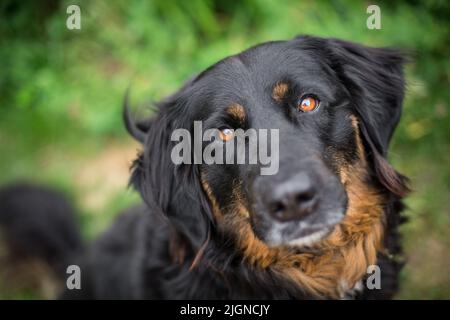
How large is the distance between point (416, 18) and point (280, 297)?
307 cm

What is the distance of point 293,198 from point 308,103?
60 centimetres

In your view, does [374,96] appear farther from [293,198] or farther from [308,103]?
[293,198]

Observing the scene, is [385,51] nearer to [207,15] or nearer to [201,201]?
[201,201]

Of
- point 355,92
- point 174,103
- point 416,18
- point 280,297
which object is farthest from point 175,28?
point 280,297

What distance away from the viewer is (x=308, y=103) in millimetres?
2713

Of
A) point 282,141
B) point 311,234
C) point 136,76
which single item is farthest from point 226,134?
point 136,76

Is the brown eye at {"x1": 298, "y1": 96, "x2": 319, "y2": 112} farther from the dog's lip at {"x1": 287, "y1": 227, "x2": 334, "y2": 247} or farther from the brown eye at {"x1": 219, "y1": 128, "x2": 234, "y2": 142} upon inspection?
the dog's lip at {"x1": 287, "y1": 227, "x2": 334, "y2": 247}

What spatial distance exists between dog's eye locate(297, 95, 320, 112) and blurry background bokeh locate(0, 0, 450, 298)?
6.23 feet

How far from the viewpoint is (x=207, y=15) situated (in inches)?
224

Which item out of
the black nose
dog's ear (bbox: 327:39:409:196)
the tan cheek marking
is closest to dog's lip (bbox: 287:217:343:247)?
the black nose

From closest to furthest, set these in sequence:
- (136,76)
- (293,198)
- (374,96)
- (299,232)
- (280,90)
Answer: (293,198) → (299,232) → (280,90) → (374,96) → (136,76)

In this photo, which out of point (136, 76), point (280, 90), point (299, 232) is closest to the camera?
point (299, 232)

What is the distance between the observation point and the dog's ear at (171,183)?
114 inches

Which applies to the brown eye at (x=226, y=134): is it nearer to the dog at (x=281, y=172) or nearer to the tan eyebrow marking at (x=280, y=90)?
the dog at (x=281, y=172)
